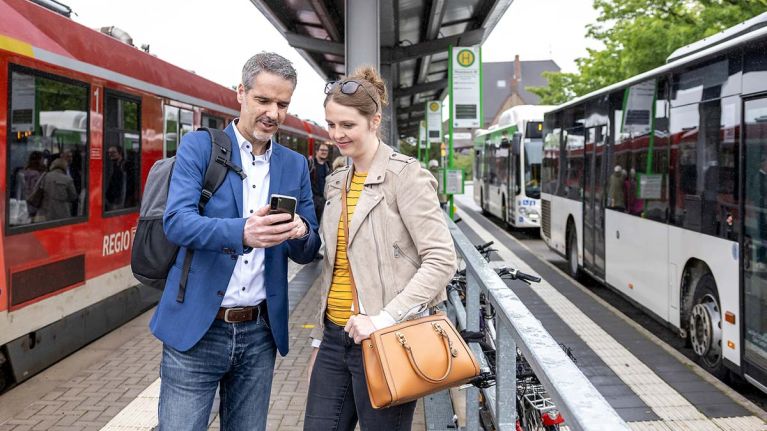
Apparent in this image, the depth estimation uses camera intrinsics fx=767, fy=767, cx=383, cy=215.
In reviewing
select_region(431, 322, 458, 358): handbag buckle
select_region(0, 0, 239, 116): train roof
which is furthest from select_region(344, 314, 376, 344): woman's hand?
select_region(0, 0, 239, 116): train roof

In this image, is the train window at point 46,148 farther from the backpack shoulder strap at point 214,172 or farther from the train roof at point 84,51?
the backpack shoulder strap at point 214,172

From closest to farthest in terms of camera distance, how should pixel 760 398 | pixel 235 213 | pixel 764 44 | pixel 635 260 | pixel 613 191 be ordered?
pixel 235 213 < pixel 764 44 < pixel 760 398 < pixel 635 260 < pixel 613 191

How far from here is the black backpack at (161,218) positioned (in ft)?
8.17

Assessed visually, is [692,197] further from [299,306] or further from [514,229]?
[514,229]

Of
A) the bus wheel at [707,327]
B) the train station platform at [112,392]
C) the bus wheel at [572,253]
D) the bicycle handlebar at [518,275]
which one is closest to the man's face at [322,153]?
the train station platform at [112,392]

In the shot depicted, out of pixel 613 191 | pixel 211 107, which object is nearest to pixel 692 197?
pixel 613 191

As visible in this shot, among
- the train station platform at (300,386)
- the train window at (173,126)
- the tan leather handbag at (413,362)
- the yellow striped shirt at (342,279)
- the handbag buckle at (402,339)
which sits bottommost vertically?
the train station platform at (300,386)

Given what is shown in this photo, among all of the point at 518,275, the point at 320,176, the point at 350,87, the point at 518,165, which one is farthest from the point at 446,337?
the point at 518,165

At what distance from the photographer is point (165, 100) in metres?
9.02

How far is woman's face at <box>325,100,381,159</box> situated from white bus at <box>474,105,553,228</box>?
1635 cm

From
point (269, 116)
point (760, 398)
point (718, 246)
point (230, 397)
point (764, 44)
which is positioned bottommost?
point (760, 398)

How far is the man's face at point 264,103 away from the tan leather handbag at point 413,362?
797mm

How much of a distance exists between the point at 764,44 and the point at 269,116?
176 inches

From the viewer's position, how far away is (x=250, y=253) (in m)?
2.59
